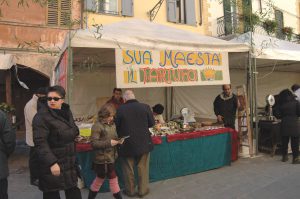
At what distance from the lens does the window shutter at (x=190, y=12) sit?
12.7 m

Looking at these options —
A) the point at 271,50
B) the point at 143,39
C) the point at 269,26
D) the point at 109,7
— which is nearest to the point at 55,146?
the point at 143,39

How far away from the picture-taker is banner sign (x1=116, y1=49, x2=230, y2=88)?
17.1 ft

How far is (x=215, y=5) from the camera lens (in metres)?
13.6

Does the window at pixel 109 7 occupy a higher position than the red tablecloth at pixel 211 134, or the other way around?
the window at pixel 109 7

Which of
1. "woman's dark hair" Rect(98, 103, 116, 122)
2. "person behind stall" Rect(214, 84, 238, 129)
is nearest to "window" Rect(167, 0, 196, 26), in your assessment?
"person behind stall" Rect(214, 84, 238, 129)

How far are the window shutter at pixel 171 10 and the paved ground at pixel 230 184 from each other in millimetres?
7468

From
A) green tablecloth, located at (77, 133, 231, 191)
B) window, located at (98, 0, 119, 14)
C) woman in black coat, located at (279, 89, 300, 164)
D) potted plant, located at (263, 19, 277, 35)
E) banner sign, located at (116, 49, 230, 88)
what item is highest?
window, located at (98, 0, 119, 14)

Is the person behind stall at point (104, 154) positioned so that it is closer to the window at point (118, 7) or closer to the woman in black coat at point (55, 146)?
the woman in black coat at point (55, 146)

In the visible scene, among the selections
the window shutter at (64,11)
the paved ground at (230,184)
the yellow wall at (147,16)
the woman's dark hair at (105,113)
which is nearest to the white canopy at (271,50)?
the paved ground at (230,184)

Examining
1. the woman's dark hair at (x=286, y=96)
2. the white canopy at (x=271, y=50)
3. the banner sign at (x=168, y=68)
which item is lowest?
the woman's dark hair at (x=286, y=96)

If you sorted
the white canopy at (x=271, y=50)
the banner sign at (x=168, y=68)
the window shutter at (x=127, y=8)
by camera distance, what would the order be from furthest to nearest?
the window shutter at (x=127, y=8)
the white canopy at (x=271, y=50)
the banner sign at (x=168, y=68)

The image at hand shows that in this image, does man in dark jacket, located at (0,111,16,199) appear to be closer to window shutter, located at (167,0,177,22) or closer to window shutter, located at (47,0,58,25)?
window shutter, located at (47,0,58,25)

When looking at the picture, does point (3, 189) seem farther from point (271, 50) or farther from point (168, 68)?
point (271, 50)

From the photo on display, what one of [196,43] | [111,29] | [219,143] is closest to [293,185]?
[219,143]
